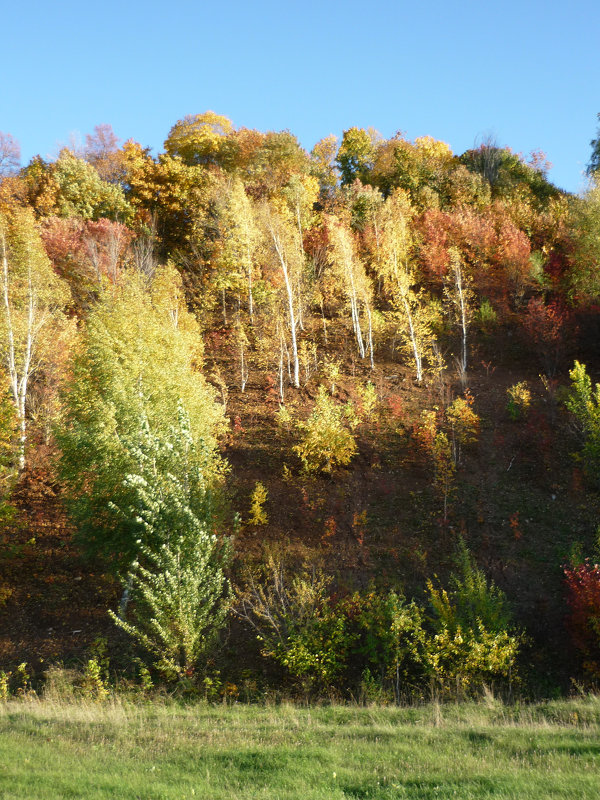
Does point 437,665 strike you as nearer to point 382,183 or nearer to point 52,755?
point 52,755

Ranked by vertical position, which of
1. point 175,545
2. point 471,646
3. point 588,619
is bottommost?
point 471,646

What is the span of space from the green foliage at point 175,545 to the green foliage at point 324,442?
25.9ft

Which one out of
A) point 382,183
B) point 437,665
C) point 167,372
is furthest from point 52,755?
point 382,183

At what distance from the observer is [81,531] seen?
1436 centimetres

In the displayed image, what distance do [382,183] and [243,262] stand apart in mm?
22107

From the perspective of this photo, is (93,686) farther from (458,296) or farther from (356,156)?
(356,156)

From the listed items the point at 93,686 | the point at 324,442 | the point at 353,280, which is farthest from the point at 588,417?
the point at 93,686

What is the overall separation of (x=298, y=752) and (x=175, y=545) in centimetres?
535

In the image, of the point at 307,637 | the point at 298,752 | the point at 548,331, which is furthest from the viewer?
the point at 548,331

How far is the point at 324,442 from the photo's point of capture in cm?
2034

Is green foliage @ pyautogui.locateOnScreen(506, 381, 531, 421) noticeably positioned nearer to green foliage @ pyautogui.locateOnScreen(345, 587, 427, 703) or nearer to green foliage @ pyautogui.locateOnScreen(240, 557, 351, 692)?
green foliage @ pyautogui.locateOnScreen(345, 587, 427, 703)

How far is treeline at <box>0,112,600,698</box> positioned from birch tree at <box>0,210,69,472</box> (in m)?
0.12

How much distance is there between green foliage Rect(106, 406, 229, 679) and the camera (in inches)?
458

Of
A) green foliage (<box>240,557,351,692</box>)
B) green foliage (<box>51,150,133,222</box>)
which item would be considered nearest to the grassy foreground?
green foliage (<box>240,557,351,692</box>)
